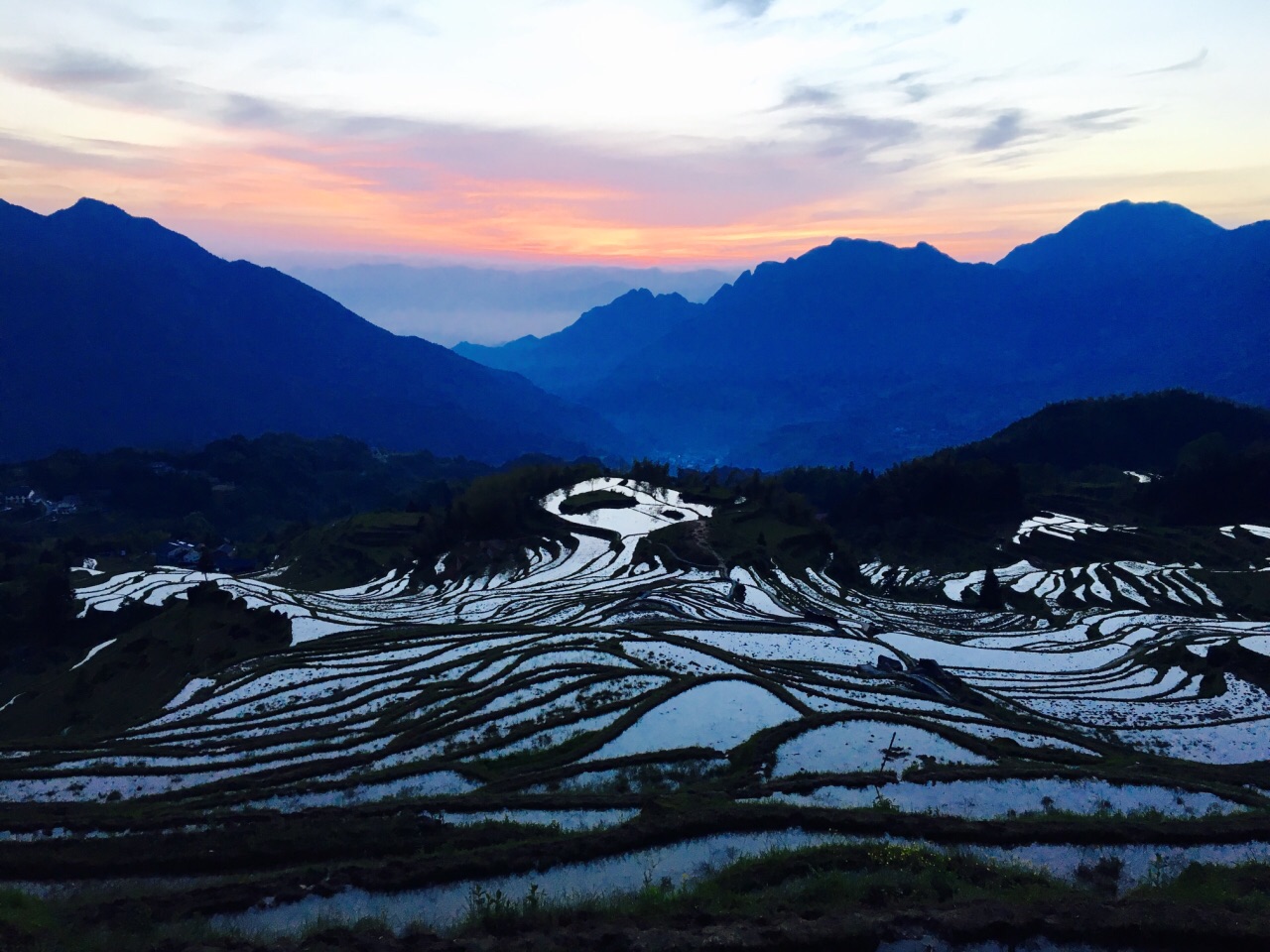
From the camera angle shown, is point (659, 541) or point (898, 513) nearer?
point (659, 541)

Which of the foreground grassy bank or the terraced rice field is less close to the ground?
the foreground grassy bank

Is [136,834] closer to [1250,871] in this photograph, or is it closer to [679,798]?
[679,798]

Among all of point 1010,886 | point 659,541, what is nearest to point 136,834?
point 1010,886

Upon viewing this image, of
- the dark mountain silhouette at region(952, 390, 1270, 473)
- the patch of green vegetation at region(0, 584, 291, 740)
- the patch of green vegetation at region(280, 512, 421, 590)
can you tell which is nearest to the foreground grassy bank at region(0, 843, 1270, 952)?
the patch of green vegetation at region(0, 584, 291, 740)

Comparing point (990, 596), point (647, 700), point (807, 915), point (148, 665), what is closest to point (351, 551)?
point (148, 665)

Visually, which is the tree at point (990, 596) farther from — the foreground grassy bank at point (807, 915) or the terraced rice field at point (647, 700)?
the foreground grassy bank at point (807, 915)

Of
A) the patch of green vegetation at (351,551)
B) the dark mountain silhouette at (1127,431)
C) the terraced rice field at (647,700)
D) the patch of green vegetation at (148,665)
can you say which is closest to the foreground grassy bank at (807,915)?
the terraced rice field at (647,700)

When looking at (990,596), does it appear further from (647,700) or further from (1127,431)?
(1127,431)

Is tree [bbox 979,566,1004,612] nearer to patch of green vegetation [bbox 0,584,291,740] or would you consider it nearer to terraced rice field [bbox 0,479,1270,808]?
terraced rice field [bbox 0,479,1270,808]
